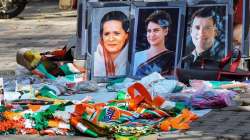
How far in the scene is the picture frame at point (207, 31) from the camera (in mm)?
8789

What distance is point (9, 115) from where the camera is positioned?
6.80 metres

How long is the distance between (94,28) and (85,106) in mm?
2525

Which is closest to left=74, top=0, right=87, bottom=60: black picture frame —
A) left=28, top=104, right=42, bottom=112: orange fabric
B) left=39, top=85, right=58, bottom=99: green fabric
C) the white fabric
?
the white fabric

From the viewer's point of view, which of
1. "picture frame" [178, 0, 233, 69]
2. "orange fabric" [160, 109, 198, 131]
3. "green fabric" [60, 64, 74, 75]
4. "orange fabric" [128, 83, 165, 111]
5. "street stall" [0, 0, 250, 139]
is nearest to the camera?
"orange fabric" [160, 109, 198, 131]

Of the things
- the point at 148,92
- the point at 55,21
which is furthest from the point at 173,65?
the point at 55,21

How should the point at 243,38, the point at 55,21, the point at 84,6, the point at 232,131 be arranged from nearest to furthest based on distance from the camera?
the point at 232,131
the point at 243,38
the point at 84,6
the point at 55,21

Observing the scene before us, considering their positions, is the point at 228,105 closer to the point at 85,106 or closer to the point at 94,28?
the point at 85,106

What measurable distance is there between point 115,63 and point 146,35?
507 mm

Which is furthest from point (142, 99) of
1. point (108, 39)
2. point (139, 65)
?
point (108, 39)

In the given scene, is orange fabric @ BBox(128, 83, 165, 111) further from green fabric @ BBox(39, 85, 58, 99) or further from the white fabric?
the white fabric

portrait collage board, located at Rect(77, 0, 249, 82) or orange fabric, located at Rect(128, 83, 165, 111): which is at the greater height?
portrait collage board, located at Rect(77, 0, 249, 82)

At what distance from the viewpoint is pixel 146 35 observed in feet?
29.8

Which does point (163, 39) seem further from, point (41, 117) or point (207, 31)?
point (41, 117)

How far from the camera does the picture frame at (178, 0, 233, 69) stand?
879 centimetres
